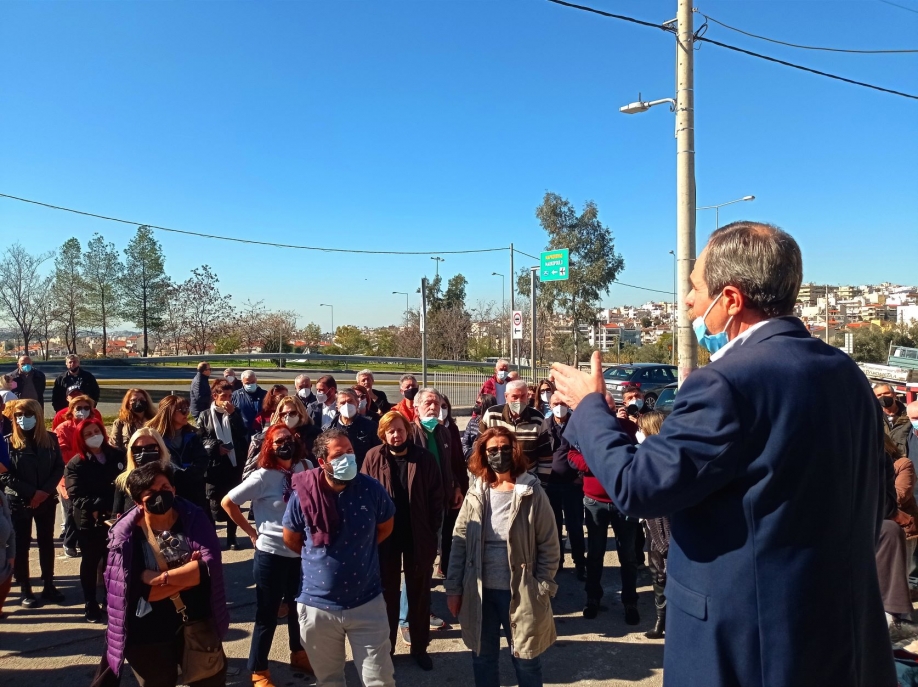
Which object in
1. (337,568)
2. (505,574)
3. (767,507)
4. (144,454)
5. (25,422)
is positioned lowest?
(505,574)

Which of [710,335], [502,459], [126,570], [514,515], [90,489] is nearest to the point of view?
[710,335]

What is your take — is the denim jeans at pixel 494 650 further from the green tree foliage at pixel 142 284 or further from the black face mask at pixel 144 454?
the green tree foliage at pixel 142 284

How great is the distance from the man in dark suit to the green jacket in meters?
2.22

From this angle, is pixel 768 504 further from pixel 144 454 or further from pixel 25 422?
pixel 25 422

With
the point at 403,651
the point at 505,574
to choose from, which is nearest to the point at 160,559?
the point at 505,574

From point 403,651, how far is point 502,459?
80.9 inches

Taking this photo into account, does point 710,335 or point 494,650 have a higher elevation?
point 710,335

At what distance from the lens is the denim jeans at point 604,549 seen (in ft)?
18.1

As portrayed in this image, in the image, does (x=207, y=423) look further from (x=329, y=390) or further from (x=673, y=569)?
(x=673, y=569)

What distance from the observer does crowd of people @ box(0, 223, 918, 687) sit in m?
1.44

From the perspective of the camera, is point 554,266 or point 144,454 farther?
point 554,266

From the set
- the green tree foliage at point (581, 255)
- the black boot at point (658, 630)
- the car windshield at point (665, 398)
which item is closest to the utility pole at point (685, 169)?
the black boot at point (658, 630)

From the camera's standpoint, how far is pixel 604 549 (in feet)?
18.3

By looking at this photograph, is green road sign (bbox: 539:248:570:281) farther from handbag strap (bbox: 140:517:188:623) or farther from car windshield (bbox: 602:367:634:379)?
handbag strap (bbox: 140:517:188:623)
